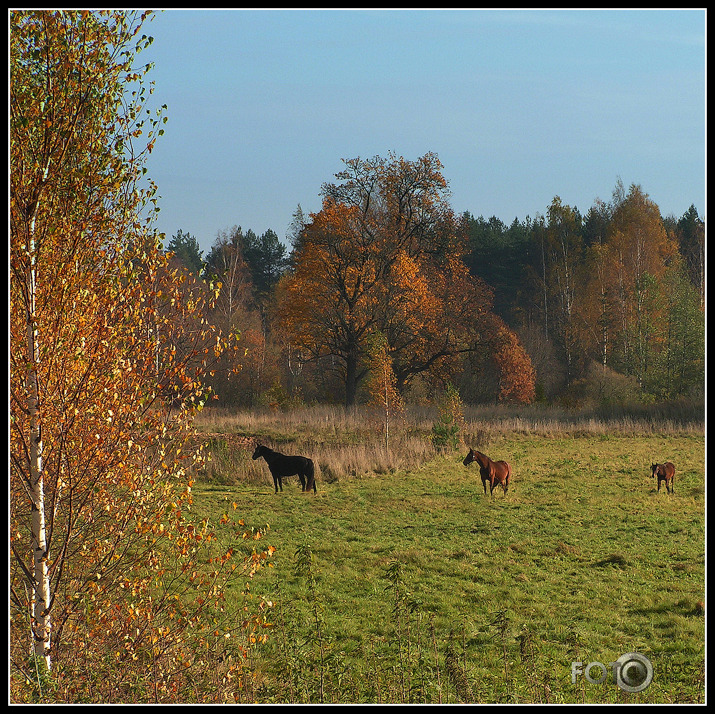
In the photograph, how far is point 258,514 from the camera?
14.4 meters

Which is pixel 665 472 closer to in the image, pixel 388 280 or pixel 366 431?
pixel 366 431

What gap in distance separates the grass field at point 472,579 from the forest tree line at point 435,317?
10389 mm

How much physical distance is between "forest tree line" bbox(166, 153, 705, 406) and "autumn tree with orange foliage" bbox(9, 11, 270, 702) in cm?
2096

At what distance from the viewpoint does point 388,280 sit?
31.8 meters

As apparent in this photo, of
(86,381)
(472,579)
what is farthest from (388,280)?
(86,381)

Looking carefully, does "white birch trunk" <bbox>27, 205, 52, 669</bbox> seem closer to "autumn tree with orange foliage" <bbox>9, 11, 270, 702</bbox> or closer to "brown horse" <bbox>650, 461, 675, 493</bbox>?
"autumn tree with orange foliage" <bbox>9, 11, 270, 702</bbox>

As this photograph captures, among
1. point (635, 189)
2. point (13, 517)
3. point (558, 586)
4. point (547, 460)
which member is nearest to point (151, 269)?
point (13, 517)

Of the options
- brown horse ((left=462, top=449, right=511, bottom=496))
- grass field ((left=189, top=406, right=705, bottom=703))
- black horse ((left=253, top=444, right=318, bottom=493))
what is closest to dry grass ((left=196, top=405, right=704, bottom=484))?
grass field ((left=189, top=406, right=705, bottom=703))

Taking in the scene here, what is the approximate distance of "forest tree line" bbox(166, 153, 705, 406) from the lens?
31766 mm

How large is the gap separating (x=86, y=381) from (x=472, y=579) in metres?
6.93

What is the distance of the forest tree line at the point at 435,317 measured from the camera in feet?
104

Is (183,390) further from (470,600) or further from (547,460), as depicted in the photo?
(547,460)

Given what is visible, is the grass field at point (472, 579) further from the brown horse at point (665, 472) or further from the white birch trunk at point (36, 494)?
the white birch trunk at point (36, 494)

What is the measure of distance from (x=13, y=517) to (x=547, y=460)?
17348 mm
